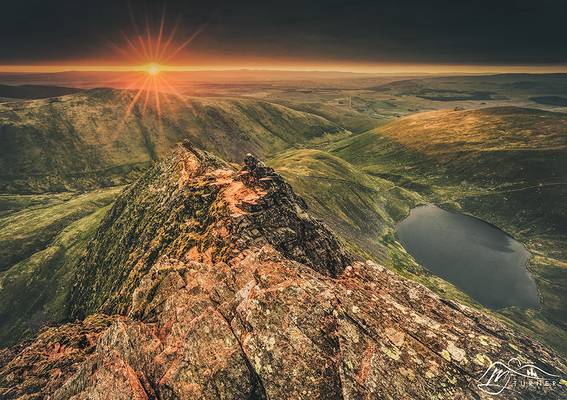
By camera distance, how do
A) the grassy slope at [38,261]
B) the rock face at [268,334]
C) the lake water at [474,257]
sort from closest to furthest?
the rock face at [268,334]
the grassy slope at [38,261]
the lake water at [474,257]

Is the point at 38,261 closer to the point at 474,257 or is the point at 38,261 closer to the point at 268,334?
the point at 268,334

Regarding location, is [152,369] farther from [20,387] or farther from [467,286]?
[467,286]

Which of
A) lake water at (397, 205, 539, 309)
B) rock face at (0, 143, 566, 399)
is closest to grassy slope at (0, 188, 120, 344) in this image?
rock face at (0, 143, 566, 399)

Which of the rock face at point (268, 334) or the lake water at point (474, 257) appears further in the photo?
the lake water at point (474, 257)

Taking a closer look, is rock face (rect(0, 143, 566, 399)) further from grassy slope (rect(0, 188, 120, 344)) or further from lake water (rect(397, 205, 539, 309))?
lake water (rect(397, 205, 539, 309))

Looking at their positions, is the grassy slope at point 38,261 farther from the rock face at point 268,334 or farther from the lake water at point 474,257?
the lake water at point 474,257

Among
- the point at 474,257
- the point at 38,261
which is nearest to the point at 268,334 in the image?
the point at 38,261

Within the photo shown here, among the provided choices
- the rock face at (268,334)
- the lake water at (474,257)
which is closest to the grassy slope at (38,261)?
the rock face at (268,334)
